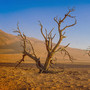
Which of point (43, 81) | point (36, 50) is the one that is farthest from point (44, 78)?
point (36, 50)

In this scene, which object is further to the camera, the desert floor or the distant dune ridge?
the distant dune ridge

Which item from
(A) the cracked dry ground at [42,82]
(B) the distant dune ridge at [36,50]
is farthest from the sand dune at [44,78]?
(B) the distant dune ridge at [36,50]

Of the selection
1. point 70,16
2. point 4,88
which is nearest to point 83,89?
point 4,88

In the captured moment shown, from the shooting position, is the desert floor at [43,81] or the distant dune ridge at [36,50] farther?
the distant dune ridge at [36,50]

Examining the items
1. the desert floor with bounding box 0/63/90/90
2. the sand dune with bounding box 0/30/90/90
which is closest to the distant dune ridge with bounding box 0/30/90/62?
the sand dune with bounding box 0/30/90/90

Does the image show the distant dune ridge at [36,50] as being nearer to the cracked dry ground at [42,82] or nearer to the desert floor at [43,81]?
the desert floor at [43,81]

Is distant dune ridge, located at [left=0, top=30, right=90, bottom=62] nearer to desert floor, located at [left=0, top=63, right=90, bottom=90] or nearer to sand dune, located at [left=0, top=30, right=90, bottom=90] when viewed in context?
sand dune, located at [left=0, top=30, right=90, bottom=90]

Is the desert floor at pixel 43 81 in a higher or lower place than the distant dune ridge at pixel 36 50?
higher

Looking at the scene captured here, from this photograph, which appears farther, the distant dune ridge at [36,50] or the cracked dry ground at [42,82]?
the distant dune ridge at [36,50]

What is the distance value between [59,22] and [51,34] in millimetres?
1149

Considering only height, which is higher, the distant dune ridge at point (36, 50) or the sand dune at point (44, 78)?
the sand dune at point (44, 78)

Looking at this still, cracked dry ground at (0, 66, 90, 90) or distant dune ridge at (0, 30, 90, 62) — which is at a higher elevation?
cracked dry ground at (0, 66, 90, 90)

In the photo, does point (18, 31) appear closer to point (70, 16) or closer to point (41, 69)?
point (41, 69)

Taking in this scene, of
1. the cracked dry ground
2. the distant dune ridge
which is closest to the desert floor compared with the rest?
the cracked dry ground
